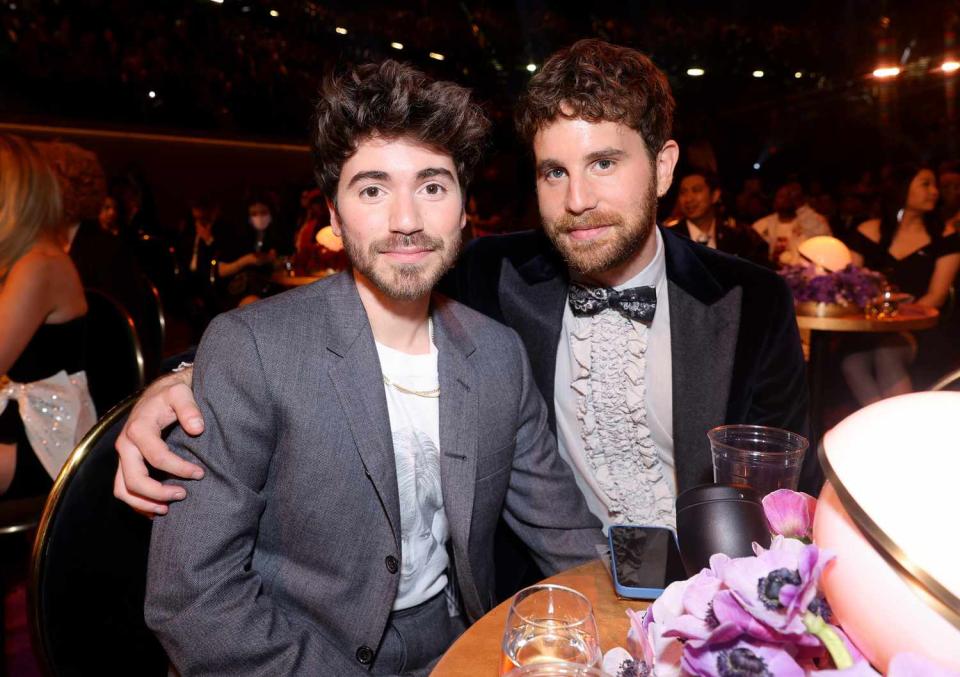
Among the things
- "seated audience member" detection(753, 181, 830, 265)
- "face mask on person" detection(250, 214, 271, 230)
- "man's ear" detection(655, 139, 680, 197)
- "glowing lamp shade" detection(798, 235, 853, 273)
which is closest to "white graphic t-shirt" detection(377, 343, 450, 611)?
"man's ear" detection(655, 139, 680, 197)

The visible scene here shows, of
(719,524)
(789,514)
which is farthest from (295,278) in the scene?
(789,514)

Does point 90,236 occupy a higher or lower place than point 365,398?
higher

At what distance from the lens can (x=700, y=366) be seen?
2.01m

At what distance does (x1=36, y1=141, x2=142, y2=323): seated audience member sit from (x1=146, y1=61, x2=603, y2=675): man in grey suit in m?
2.78

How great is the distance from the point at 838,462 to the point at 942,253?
16.8 feet

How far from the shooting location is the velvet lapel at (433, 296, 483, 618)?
1576 millimetres

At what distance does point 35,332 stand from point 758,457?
8.33ft

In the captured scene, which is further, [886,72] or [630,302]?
[886,72]

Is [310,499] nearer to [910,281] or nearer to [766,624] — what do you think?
[766,624]

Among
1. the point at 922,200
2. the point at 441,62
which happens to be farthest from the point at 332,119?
the point at 441,62

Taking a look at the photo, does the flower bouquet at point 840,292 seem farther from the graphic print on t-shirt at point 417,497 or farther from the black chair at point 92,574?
the black chair at point 92,574

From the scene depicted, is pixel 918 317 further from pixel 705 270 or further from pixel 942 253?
pixel 705 270

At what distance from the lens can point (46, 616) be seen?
4.01ft

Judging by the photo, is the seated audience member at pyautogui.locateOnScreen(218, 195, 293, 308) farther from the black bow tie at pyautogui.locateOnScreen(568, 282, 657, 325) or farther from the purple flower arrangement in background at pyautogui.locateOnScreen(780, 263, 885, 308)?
the black bow tie at pyautogui.locateOnScreen(568, 282, 657, 325)
